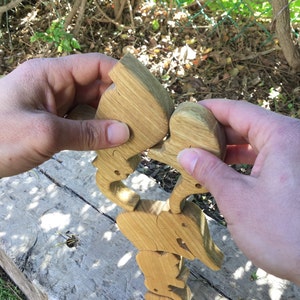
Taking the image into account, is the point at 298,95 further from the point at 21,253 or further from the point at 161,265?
the point at 21,253

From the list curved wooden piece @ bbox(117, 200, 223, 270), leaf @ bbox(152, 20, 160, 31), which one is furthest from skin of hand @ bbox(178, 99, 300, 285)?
leaf @ bbox(152, 20, 160, 31)

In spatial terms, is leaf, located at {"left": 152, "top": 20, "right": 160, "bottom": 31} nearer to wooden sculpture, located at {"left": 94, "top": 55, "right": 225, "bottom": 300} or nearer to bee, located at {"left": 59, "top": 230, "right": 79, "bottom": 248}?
bee, located at {"left": 59, "top": 230, "right": 79, "bottom": 248}

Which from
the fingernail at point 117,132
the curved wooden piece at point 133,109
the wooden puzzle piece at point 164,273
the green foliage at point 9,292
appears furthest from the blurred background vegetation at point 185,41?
the fingernail at point 117,132

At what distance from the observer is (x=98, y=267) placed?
5.92ft

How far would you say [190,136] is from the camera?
1.05 metres

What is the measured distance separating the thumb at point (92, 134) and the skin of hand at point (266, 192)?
180 millimetres

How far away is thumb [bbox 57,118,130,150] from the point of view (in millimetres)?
1120

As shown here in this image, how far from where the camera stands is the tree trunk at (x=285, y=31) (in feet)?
7.59

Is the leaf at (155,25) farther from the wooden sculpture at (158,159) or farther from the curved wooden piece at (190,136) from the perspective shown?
the curved wooden piece at (190,136)

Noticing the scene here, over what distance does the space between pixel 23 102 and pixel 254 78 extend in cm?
195

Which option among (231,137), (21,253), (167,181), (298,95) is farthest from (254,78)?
(21,253)

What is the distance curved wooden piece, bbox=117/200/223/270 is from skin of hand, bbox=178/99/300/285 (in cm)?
23

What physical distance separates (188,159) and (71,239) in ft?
3.41

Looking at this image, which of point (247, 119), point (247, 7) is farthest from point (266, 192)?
point (247, 7)
